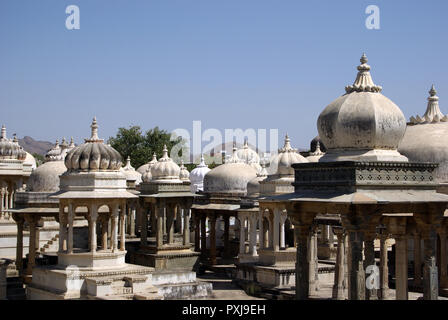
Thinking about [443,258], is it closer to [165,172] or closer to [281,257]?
[281,257]

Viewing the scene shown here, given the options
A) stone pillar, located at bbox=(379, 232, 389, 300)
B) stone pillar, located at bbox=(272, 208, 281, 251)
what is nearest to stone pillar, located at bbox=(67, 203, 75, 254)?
stone pillar, located at bbox=(272, 208, 281, 251)

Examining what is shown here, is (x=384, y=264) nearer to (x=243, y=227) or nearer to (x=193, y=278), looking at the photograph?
(x=193, y=278)

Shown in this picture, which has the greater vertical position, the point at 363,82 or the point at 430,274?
the point at 363,82

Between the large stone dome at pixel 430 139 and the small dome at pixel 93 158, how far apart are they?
30.4 ft

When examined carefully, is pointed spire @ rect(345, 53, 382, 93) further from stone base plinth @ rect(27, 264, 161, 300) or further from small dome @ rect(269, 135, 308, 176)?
small dome @ rect(269, 135, 308, 176)

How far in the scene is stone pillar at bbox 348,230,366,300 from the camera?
45.7ft

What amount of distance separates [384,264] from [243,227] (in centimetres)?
914

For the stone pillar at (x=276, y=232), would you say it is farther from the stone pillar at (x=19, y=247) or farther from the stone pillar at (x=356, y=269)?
the stone pillar at (x=356, y=269)

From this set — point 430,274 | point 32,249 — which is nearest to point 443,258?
point 430,274

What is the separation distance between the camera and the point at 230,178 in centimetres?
3231

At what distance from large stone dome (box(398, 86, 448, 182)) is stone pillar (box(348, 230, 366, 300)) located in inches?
206

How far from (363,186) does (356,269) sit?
1.65 m

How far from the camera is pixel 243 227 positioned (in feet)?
96.3
